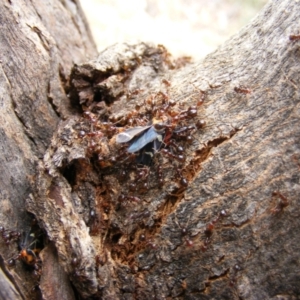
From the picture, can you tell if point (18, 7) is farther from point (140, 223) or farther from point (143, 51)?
point (140, 223)

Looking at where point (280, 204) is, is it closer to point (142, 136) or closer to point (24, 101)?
point (142, 136)

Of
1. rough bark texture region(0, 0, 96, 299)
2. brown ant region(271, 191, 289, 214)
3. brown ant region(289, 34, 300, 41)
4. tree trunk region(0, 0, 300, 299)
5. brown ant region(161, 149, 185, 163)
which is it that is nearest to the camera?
brown ant region(271, 191, 289, 214)

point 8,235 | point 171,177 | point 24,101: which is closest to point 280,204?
point 171,177

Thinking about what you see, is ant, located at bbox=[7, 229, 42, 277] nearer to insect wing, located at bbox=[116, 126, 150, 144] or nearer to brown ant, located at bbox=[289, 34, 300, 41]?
insect wing, located at bbox=[116, 126, 150, 144]

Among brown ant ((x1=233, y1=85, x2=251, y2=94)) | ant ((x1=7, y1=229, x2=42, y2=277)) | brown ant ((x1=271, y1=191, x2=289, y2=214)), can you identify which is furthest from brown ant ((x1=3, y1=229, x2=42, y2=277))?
brown ant ((x1=233, y1=85, x2=251, y2=94))

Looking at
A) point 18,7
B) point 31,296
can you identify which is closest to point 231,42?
point 18,7

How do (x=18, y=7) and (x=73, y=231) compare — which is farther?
(x=18, y=7)

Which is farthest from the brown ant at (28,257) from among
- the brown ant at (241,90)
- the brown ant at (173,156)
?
the brown ant at (241,90)
